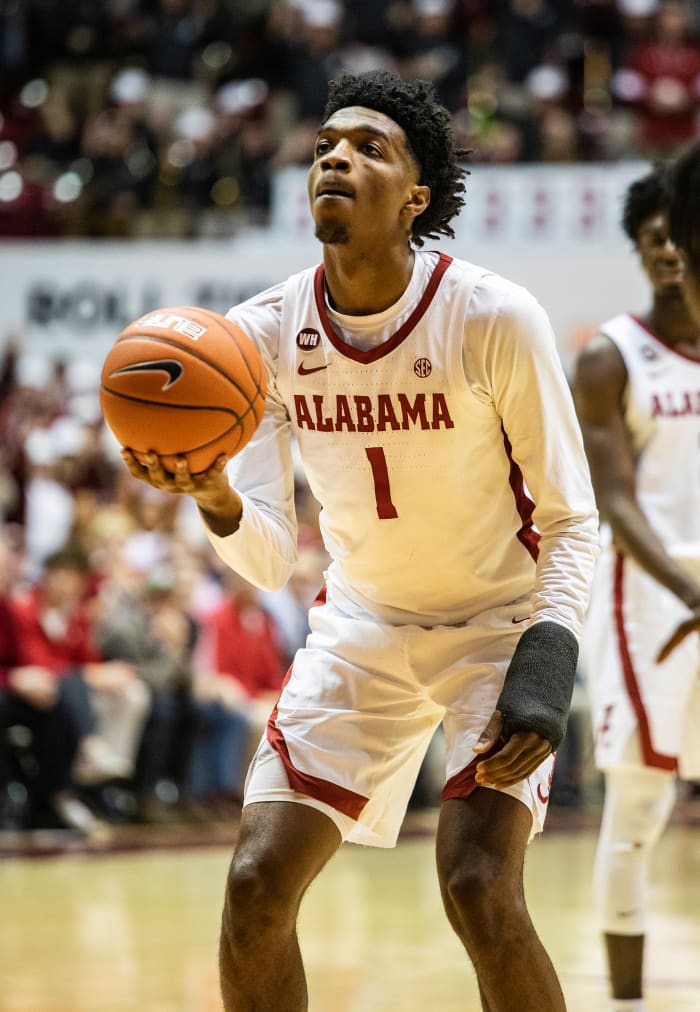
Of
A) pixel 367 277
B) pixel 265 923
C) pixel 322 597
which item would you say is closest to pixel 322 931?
pixel 322 597

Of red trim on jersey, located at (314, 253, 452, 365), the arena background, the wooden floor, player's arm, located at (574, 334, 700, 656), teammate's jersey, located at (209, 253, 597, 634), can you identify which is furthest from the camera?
the arena background

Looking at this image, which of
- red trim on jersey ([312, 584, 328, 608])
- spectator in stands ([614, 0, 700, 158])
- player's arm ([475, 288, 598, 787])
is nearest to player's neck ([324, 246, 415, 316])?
player's arm ([475, 288, 598, 787])

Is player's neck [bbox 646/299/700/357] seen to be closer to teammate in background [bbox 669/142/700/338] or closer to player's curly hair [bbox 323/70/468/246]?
player's curly hair [bbox 323/70/468/246]

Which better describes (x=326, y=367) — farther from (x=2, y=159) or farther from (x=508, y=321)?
(x=2, y=159)

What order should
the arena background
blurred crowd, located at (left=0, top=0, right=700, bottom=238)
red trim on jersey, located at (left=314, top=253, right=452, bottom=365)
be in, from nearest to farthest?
1. red trim on jersey, located at (left=314, top=253, right=452, bottom=365)
2. the arena background
3. blurred crowd, located at (left=0, top=0, right=700, bottom=238)

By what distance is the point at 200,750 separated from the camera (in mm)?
10148

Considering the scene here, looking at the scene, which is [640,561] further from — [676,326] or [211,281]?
[211,281]

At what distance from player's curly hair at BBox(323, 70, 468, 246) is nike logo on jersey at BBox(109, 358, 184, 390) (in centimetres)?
79

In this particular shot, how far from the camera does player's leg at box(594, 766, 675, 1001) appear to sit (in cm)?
484

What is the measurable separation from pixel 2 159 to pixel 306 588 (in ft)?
25.2

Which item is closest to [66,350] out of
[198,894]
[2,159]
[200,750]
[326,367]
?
[2,159]

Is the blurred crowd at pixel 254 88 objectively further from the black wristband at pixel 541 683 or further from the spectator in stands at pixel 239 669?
the black wristband at pixel 541 683

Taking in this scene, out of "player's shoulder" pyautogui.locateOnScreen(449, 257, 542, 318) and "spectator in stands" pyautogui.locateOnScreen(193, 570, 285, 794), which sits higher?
"player's shoulder" pyautogui.locateOnScreen(449, 257, 542, 318)

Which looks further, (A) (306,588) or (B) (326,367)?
(A) (306,588)
